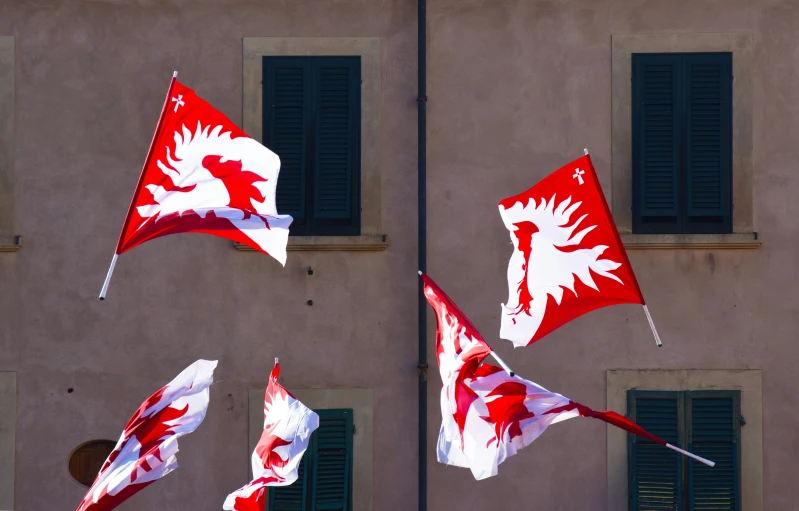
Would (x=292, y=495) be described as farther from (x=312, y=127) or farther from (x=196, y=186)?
(x=196, y=186)

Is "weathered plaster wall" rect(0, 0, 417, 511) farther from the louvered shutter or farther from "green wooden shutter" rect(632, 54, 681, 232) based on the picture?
"green wooden shutter" rect(632, 54, 681, 232)

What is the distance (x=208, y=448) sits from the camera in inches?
515

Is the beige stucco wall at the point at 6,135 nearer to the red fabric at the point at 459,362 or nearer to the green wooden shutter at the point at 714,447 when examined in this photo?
the red fabric at the point at 459,362

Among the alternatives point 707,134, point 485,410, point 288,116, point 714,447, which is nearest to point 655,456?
point 714,447

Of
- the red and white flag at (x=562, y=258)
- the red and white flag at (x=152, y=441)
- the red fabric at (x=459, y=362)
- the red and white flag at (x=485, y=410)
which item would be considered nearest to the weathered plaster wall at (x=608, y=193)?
the red and white flag at (x=562, y=258)

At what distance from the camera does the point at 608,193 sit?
43.2 ft

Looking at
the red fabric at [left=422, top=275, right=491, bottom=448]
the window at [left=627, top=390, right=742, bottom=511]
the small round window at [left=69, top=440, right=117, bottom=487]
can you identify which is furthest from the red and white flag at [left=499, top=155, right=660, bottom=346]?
the small round window at [left=69, top=440, right=117, bottom=487]

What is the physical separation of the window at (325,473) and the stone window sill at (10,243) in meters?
3.05

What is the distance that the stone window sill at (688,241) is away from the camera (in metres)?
13.0

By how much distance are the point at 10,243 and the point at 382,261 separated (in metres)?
3.30

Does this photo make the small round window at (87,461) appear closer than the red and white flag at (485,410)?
No

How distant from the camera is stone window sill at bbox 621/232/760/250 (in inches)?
511

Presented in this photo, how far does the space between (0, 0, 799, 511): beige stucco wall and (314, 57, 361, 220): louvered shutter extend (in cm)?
27

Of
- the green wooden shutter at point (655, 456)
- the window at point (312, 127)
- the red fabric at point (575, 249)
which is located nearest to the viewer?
the red fabric at point (575, 249)
